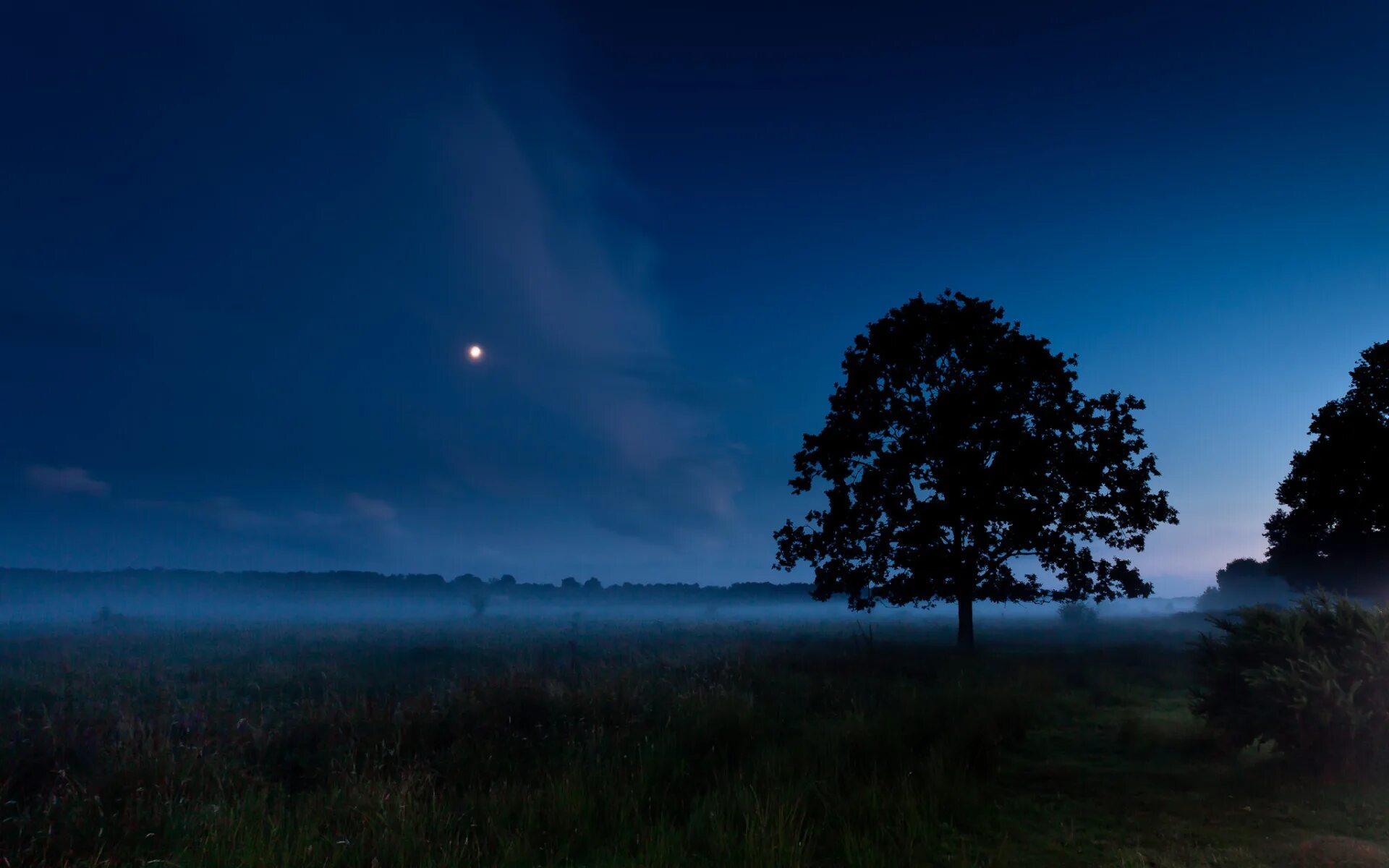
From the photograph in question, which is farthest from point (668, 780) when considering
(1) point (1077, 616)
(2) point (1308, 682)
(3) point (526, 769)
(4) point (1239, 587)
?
(4) point (1239, 587)

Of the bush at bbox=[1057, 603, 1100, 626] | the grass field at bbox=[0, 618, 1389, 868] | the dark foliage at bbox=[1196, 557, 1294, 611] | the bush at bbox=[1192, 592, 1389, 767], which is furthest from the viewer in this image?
the dark foliage at bbox=[1196, 557, 1294, 611]

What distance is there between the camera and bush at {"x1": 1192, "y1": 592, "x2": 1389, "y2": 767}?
7.18 meters

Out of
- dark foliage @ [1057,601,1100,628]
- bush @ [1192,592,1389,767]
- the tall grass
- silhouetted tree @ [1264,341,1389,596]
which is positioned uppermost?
silhouetted tree @ [1264,341,1389,596]

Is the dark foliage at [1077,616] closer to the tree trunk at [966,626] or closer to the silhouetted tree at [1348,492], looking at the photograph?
the silhouetted tree at [1348,492]

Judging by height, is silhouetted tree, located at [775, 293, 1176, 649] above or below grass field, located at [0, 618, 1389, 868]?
above

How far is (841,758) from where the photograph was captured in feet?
25.2

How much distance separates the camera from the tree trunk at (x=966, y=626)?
70.0 feet

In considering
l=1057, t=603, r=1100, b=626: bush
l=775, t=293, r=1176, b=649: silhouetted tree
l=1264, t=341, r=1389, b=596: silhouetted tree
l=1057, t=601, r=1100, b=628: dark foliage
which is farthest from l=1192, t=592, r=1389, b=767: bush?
l=1057, t=603, r=1100, b=626: bush

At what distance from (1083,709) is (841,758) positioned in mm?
8025

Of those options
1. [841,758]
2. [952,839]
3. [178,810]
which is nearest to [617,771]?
[841,758]

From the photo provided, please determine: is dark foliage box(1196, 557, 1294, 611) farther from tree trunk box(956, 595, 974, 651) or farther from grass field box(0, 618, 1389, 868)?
grass field box(0, 618, 1389, 868)

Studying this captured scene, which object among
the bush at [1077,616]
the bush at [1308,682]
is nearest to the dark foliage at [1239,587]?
the bush at [1077,616]

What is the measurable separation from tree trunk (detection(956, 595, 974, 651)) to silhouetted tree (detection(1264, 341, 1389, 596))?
15131 mm

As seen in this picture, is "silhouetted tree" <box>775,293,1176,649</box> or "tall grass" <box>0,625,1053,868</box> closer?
"tall grass" <box>0,625,1053,868</box>
